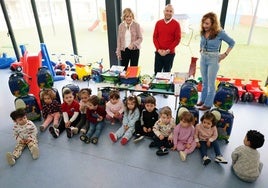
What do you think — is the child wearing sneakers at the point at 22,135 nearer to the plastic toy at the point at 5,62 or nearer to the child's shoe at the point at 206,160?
the child's shoe at the point at 206,160

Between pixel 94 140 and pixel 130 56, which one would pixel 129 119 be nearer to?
pixel 94 140

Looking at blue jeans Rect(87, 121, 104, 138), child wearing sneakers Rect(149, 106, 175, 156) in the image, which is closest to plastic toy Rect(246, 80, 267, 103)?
child wearing sneakers Rect(149, 106, 175, 156)

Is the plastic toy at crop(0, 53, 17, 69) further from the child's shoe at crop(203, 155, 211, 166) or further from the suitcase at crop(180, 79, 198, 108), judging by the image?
the child's shoe at crop(203, 155, 211, 166)

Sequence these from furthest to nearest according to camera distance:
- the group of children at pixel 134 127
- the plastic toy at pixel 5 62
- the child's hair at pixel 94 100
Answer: the plastic toy at pixel 5 62
the child's hair at pixel 94 100
the group of children at pixel 134 127

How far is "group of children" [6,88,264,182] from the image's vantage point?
6.72 feet

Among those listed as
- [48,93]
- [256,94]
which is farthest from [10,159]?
[256,94]

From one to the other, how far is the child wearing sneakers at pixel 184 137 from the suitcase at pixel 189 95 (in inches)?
11.2

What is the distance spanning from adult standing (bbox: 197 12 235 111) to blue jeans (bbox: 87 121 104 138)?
1.58 m

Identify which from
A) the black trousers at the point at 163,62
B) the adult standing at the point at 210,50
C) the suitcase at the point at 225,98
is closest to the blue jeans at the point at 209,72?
the adult standing at the point at 210,50

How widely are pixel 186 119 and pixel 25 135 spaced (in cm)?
190

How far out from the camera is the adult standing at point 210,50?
2.64 metres

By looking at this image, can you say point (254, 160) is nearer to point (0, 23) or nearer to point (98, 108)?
point (98, 108)

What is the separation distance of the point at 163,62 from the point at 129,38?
696 mm

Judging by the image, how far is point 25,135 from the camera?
8.21ft
